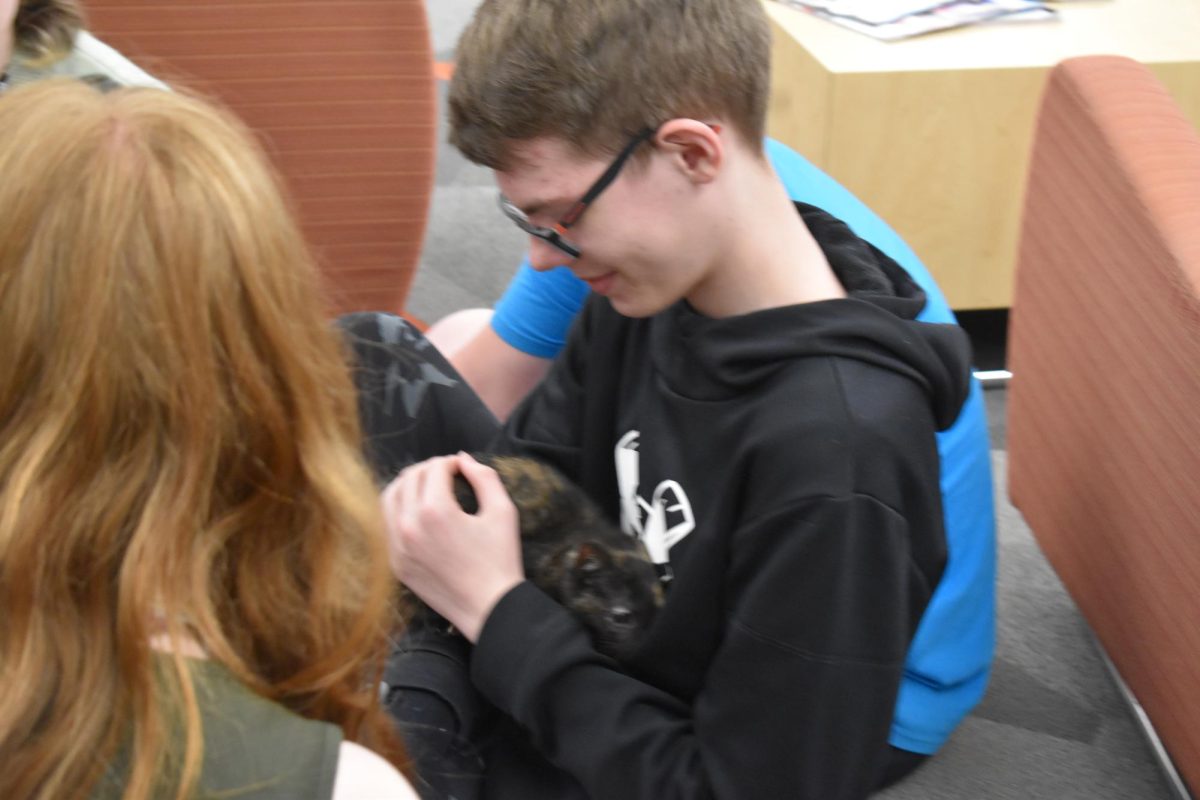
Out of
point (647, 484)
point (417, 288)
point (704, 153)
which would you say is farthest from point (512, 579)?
point (417, 288)

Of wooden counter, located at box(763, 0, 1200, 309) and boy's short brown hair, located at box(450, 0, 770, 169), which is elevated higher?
boy's short brown hair, located at box(450, 0, 770, 169)

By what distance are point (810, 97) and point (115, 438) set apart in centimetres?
201

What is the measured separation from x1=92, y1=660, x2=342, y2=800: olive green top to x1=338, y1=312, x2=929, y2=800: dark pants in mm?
436

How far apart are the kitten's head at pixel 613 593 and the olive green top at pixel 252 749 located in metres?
0.53

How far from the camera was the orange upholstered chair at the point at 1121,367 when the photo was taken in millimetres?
1357

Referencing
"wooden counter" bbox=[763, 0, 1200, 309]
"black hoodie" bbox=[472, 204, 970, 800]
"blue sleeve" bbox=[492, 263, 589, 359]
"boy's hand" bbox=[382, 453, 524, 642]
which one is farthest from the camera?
"wooden counter" bbox=[763, 0, 1200, 309]

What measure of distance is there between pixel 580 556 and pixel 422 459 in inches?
14.4

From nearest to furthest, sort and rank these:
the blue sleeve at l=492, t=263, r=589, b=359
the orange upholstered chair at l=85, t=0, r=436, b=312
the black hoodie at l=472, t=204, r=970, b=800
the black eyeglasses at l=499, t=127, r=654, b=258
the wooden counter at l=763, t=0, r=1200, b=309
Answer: the black hoodie at l=472, t=204, r=970, b=800 < the black eyeglasses at l=499, t=127, r=654, b=258 < the blue sleeve at l=492, t=263, r=589, b=359 < the orange upholstered chair at l=85, t=0, r=436, b=312 < the wooden counter at l=763, t=0, r=1200, b=309

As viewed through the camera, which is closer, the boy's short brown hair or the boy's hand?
the boy's short brown hair

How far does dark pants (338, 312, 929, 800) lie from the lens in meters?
1.31

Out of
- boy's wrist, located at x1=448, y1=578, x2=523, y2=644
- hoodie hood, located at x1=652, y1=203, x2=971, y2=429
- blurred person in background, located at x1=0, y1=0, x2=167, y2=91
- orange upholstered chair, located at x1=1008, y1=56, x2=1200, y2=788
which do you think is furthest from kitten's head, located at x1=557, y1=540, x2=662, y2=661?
blurred person in background, located at x1=0, y1=0, x2=167, y2=91

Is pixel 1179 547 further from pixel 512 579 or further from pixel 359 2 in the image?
pixel 359 2

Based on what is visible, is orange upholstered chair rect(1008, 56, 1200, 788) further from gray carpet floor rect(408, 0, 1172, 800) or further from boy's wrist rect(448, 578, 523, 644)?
boy's wrist rect(448, 578, 523, 644)

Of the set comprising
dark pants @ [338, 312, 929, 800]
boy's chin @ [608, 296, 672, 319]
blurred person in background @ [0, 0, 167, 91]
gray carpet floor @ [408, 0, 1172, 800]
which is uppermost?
blurred person in background @ [0, 0, 167, 91]
